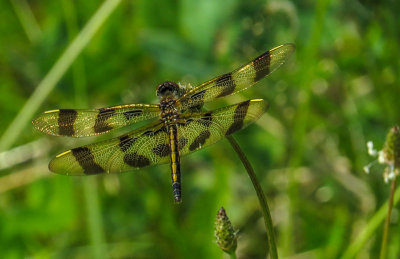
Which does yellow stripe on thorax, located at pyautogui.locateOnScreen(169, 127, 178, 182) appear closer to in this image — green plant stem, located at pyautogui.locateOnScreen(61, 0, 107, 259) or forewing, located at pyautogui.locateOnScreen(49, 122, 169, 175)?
forewing, located at pyautogui.locateOnScreen(49, 122, 169, 175)

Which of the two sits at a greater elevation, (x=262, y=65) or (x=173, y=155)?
(x=262, y=65)

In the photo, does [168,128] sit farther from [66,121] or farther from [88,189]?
[88,189]

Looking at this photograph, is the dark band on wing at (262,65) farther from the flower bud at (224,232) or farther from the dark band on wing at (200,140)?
the flower bud at (224,232)

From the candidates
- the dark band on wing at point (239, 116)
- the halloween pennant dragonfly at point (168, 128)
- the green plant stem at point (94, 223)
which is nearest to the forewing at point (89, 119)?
the halloween pennant dragonfly at point (168, 128)

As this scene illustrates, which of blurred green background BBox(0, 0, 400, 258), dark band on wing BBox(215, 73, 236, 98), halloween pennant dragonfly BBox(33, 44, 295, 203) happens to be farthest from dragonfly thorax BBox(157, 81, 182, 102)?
blurred green background BBox(0, 0, 400, 258)

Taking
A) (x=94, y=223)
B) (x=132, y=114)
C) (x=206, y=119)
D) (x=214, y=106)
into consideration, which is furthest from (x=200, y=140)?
(x=214, y=106)

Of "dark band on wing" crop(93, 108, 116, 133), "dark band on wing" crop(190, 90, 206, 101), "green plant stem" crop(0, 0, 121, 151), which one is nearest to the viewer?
"dark band on wing" crop(190, 90, 206, 101)

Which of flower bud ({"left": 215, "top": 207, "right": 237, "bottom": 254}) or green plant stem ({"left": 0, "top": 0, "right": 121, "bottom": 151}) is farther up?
green plant stem ({"left": 0, "top": 0, "right": 121, "bottom": 151})
